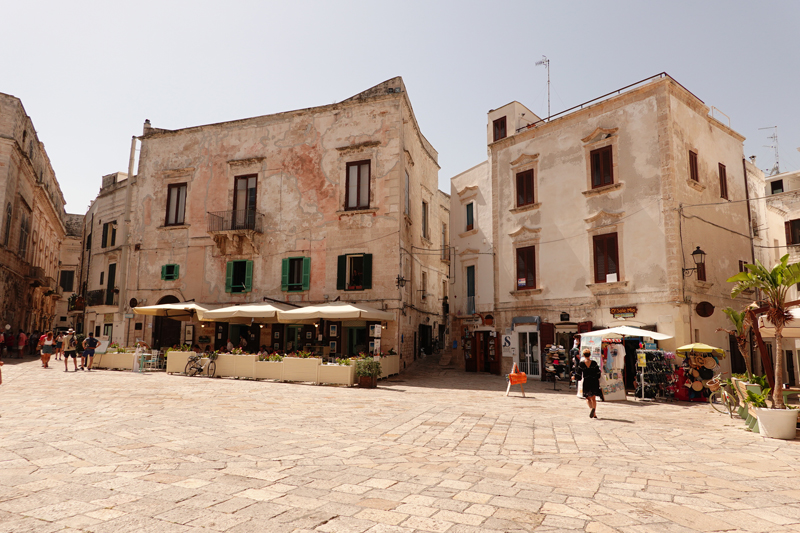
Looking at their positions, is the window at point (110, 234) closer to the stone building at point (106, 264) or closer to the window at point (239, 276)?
the stone building at point (106, 264)

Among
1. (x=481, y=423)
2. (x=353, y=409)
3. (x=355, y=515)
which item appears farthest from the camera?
(x=353, y=409)

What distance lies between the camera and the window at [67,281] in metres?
47.5

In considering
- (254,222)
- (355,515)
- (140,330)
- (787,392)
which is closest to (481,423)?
(355,515)

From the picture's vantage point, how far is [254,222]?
22.9 metres

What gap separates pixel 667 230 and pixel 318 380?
41.4 feet

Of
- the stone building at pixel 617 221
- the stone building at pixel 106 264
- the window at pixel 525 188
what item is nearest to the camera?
the stone building at pixel 617 221

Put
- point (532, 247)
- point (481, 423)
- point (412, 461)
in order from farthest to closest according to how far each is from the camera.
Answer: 1. point (532, 247)
2. point (481, 423)
3. point (412, 461)

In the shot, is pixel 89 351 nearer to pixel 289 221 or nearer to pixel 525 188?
pixel 289 221

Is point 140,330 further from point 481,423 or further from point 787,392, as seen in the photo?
point 787,392

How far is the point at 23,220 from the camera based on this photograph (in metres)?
30.5

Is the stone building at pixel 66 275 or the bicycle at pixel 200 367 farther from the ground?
the stone building at pixel 66 275

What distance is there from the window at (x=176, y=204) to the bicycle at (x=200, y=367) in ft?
29.1

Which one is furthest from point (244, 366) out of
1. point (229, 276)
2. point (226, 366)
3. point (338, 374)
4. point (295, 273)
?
point (229, 276)

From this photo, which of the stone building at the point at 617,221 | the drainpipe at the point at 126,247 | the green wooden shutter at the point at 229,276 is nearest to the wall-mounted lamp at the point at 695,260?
the stone building at the point at 617,221
